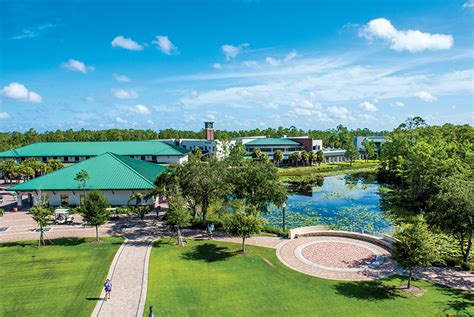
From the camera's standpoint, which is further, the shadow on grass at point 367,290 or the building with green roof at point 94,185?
the building with green roof at point 94,185

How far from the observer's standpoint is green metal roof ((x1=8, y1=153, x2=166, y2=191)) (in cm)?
4269

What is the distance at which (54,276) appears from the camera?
22406mm

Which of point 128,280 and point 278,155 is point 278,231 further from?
point 278,155

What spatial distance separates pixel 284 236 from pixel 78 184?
1146 inches

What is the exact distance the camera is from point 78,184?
43312 mm

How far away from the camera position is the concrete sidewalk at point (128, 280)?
18.2m

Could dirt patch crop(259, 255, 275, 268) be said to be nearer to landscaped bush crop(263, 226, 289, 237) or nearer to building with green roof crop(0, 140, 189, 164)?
landscaped bush crop(263, 226, 289, 237)

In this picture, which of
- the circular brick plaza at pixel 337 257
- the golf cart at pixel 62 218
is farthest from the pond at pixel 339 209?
the golf cart at pixel 62 218

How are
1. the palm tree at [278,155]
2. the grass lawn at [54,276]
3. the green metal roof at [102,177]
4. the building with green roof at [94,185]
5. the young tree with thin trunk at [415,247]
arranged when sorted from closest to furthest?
the grass lawn at [54,276], the young tree with thin trunk at [415,247], the building with green roof at [94,185], the green metal roof at [102,177], the palm tree at [278,155]

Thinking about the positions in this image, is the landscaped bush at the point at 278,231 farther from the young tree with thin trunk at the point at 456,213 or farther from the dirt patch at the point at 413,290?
the young tree with thin trunk at the point at 456,213

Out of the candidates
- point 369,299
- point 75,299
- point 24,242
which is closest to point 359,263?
point 369,299

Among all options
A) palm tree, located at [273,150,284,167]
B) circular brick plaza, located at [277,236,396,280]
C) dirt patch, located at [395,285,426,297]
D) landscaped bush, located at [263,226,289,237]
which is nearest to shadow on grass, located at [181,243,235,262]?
circular brick plaza, located at [277,236,396,280]

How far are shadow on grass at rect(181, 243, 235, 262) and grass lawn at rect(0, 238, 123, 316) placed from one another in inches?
254

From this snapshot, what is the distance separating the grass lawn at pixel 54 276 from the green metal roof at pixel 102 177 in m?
13.1
